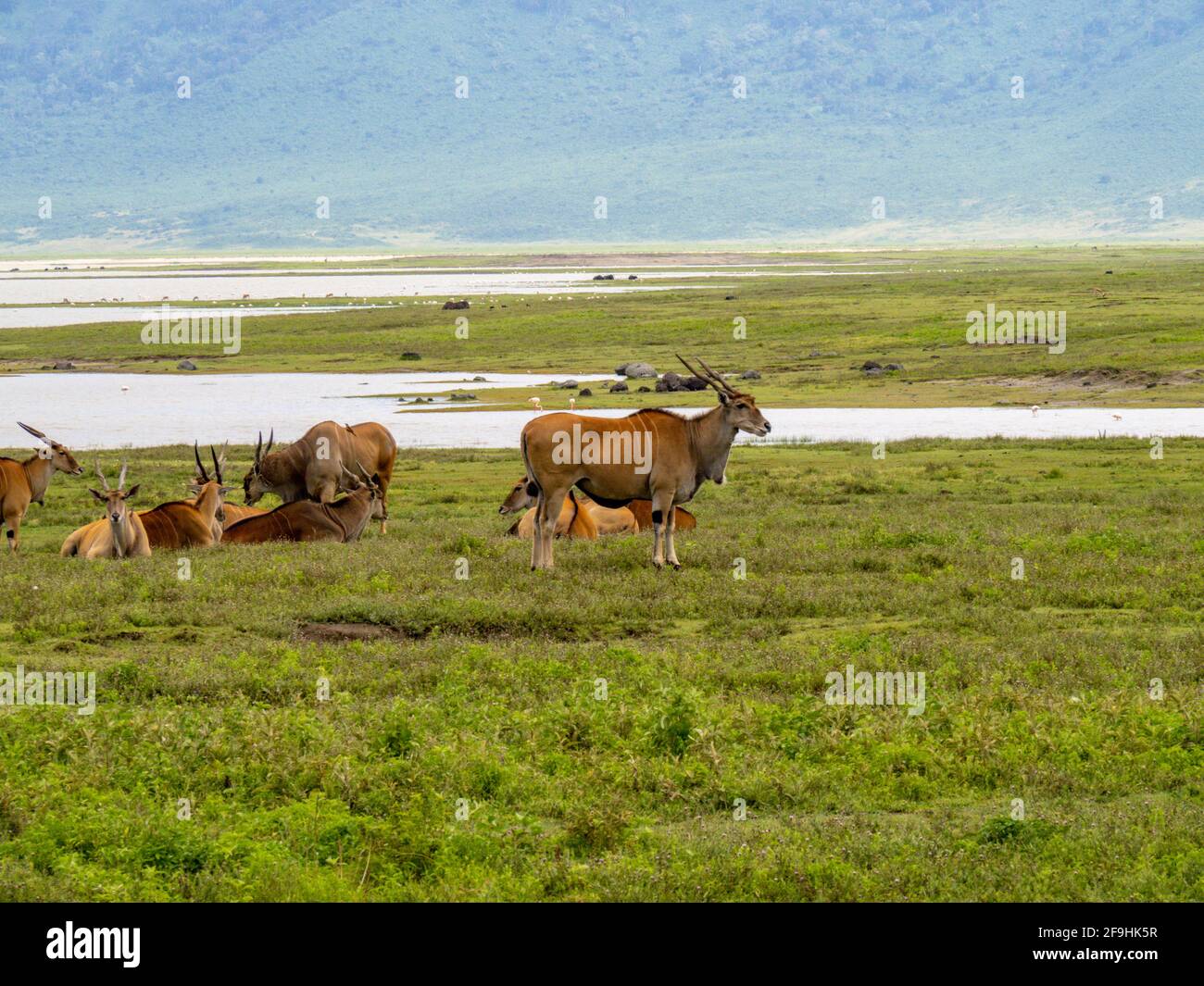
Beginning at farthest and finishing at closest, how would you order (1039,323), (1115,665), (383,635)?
1. (1039,323)
2. (383,635)
3. (1115,665)

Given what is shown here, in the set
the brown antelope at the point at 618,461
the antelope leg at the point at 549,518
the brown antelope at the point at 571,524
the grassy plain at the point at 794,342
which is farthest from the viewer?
the grassy plain at the point at 794,342

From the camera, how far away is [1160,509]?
21.8 m

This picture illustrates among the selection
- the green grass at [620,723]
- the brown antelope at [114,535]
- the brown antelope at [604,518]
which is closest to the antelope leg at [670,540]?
the green grass at [620,723]

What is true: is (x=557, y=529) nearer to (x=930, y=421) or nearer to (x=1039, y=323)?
(x=930, y=421)

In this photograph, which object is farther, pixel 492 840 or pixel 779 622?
pixel 779 622

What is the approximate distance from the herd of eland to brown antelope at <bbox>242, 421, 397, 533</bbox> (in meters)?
0.02

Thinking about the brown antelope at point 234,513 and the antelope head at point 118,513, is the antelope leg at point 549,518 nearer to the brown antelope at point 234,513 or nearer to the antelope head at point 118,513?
the antelope head at point 118,513

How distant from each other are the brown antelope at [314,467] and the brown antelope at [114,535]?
2.66 meters

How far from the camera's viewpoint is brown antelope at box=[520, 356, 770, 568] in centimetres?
1727

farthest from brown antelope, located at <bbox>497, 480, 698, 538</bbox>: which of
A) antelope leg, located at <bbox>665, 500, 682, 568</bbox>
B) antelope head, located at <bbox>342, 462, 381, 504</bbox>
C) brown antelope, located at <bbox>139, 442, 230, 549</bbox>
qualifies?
brown antelope, located at <bbox>139, 442, 230, 549</bbox>

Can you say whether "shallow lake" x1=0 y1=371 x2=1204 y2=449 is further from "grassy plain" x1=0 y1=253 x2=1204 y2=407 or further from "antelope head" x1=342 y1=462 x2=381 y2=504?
"antelope head" x1=342 y1=462 x2=381 y2=504

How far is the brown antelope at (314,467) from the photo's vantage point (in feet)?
71.4
